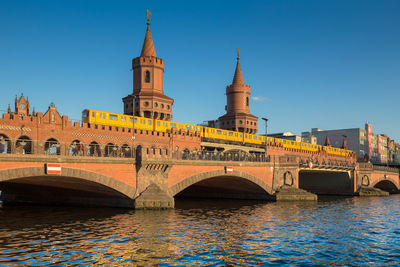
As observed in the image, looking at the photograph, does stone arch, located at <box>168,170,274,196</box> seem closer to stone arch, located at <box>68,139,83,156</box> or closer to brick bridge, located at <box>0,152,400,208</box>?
brick bridge, located at <box>0,152,400,208</box>

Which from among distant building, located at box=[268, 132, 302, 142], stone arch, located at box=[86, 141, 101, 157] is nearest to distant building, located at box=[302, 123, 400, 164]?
distant building, located at box=[268, 132, 302, 142]

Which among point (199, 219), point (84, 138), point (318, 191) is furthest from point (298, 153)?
point (199, 219)

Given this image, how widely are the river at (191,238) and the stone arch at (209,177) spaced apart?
3681 millimetres

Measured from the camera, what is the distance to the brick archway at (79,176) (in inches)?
1103

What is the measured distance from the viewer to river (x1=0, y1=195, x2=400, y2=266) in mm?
19531

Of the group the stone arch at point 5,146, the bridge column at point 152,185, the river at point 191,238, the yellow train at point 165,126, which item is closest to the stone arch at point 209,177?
the bridge column at point 152,185

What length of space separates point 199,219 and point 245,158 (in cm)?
1930

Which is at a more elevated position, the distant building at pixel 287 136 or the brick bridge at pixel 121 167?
the distant building at pixel 287 136

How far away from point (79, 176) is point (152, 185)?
8.01 meters

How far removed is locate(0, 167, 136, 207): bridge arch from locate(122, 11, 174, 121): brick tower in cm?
3068

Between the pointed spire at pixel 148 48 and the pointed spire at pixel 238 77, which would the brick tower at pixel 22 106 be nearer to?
the pointed spire at pixel 148 48

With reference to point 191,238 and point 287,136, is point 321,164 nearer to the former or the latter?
point 191,238

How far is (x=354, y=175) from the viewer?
7081 centimetres

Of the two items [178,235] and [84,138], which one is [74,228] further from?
[84,138]
